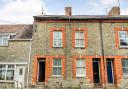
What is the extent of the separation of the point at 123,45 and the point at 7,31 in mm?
13578

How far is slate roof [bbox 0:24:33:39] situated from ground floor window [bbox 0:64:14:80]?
12.1 feet

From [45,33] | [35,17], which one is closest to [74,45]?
[45,33]

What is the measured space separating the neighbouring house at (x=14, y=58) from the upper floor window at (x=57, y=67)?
2.90 meters

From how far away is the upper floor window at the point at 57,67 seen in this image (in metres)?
21.9

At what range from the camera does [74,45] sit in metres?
22.6

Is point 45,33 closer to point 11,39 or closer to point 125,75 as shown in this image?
point 11,39

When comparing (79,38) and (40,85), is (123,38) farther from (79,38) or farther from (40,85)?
(40,85)

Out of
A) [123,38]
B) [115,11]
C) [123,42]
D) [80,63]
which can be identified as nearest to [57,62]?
[80,63]

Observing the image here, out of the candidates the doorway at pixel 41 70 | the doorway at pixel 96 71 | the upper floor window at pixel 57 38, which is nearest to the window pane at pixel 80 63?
the doorway at pixel 96 71

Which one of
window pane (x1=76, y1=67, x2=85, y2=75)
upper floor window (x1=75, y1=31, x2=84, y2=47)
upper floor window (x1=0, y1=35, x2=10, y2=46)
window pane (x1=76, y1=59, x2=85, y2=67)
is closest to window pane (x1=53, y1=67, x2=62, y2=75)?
window pane (x1=76, y1=67, x2=85, y2=75)

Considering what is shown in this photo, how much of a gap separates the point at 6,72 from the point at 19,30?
582 cm

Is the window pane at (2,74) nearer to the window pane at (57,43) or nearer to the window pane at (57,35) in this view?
the window pane at (57,43)

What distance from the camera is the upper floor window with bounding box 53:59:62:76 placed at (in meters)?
21.9

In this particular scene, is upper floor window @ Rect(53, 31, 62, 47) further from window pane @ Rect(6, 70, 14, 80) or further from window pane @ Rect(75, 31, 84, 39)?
window pane @ Rect(6, 70, 14, 80)
